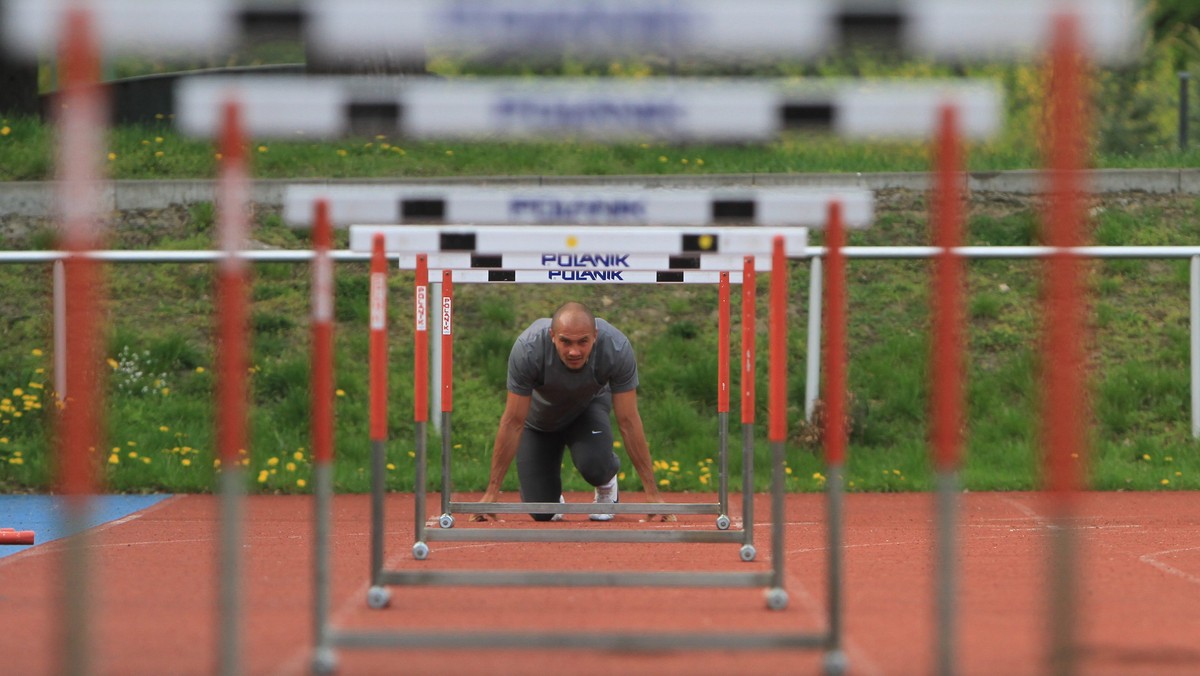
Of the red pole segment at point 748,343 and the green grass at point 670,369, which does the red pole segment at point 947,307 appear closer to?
the red pole segment at point 748,343

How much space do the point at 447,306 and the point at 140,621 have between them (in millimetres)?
3530

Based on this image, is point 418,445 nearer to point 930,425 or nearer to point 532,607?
point 532,607

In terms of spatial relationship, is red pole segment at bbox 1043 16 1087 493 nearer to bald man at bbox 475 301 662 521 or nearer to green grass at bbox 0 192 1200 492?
bald man at bbox 475 301 662 521

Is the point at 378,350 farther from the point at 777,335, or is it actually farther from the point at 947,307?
the point at 947,307

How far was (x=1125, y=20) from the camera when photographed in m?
4.80

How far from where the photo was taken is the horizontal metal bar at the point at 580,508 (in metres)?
10.0

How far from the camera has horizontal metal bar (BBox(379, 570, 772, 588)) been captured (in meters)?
7.07

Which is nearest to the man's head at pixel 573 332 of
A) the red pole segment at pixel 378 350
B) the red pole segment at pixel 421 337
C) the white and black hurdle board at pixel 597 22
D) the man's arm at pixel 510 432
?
the man's arm at pixel 510 432

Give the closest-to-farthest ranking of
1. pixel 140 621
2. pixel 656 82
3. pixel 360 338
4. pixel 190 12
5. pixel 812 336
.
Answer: pixel 190 12, pixel 656 82, pixel 140 621, pixel 812 336, pixel 360 338

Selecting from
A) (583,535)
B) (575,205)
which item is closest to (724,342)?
(583,535)

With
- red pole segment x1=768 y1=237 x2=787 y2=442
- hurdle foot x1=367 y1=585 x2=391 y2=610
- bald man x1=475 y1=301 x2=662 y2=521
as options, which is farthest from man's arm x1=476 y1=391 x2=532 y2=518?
red pole segment x1=768 y1=237 x2=787 y2=442

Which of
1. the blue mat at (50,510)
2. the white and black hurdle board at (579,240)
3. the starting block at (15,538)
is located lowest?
the blue mat at (50,510)

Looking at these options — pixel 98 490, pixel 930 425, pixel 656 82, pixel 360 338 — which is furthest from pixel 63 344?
pixel 656 82

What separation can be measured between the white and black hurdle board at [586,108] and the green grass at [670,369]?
8.36m
